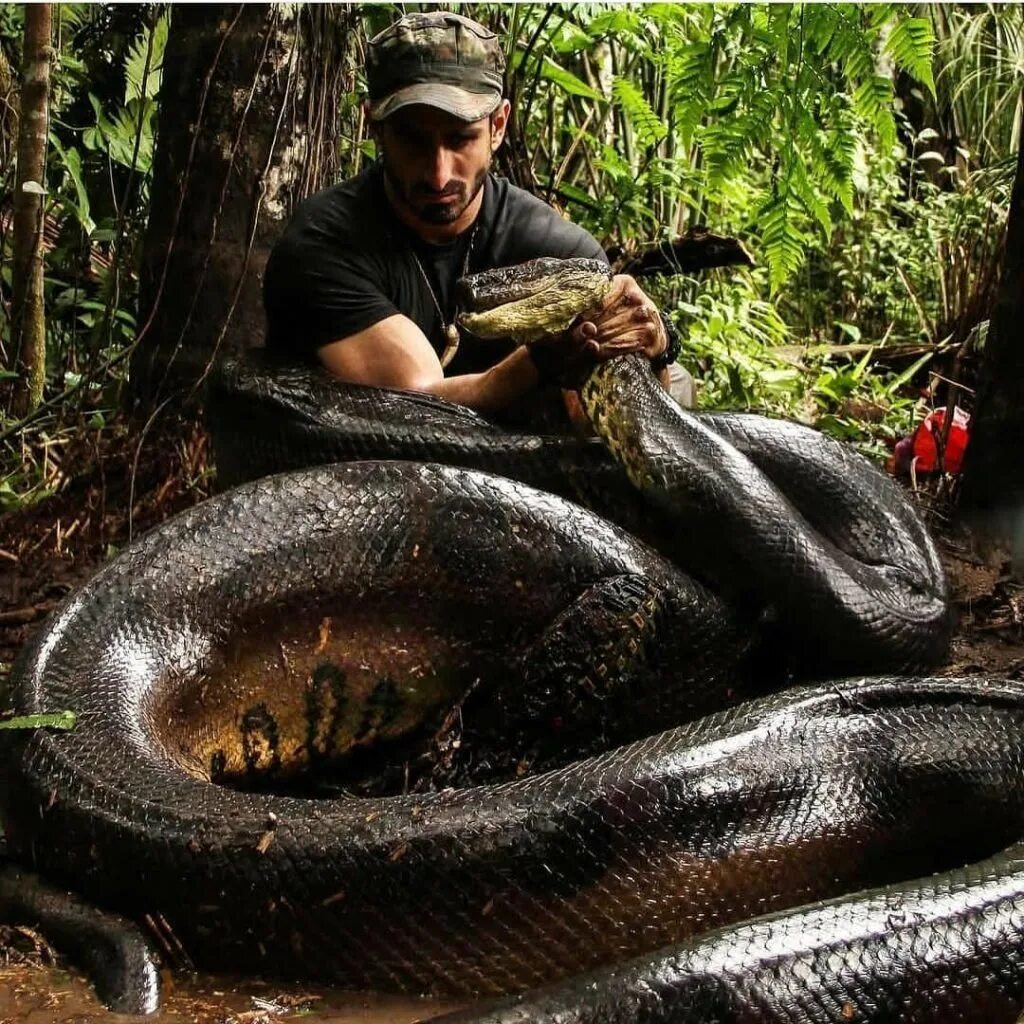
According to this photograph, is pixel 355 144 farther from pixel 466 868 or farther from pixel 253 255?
pixel 466 868

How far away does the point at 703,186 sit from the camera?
8.18m

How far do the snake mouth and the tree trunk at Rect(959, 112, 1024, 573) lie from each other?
1959 mm

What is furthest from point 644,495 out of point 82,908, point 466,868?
point 82,908

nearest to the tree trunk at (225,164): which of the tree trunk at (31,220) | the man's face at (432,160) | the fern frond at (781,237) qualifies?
the tree trunk at (31,220)

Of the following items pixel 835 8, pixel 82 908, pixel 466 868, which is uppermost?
pixel 835 8

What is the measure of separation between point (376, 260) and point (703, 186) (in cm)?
363

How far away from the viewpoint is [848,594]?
4.23 meters

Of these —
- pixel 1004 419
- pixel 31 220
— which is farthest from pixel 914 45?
pixel 31 220

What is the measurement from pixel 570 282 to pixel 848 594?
4.49ft

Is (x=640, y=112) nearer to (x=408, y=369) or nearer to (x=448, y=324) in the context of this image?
(x=448, y=324)

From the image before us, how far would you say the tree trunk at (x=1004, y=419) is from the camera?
5453 millimetres

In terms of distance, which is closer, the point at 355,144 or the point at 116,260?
the point at 116,260

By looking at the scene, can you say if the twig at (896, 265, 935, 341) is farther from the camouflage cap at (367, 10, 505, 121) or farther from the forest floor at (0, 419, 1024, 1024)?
the camouflage cap at (367, 10, 505, 121)

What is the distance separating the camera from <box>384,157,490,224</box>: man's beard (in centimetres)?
503
